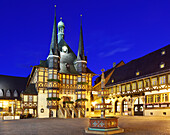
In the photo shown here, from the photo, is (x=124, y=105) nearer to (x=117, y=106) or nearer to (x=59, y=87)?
(x=117, y=106)

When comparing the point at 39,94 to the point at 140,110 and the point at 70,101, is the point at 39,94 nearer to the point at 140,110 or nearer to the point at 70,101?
the point at 70,101

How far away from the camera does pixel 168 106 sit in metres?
31.3

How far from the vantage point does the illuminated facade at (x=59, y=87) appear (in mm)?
41750

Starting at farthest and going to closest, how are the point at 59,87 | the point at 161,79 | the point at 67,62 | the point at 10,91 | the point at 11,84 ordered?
the point at 11,84 → the point at 10,91 → the point at 67,62 → the point at 59,87 → the point at 161,79

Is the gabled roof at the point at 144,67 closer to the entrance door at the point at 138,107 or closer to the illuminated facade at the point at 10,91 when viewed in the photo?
the entrance door at the point at 138,107

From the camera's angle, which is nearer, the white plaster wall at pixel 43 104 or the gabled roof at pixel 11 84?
the white plaster wall at pixel 43 104

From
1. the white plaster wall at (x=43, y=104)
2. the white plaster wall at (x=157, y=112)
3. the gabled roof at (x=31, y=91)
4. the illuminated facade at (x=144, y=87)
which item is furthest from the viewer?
the gabled roof at (x=31, y=91)

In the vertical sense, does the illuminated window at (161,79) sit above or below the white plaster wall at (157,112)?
above

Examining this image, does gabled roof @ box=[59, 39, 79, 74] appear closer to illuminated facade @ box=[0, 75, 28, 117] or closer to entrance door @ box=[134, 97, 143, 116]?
entrance door @ box=[134, 97, 143, 116]

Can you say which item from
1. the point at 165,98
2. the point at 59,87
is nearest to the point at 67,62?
the point at 59,87

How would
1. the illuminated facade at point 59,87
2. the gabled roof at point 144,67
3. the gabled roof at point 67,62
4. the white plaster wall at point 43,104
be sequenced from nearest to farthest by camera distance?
the gabled roof at point 144,67 → the white plaster wall at point 43,104 → the illuminated facade at point 59,87 → the gabled roof at point 67,62

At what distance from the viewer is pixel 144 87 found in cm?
3678

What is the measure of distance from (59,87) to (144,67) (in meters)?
18.2

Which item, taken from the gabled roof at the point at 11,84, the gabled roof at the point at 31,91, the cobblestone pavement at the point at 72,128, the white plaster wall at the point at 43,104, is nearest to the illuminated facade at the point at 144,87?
the cobblestone pavement at the point at 72,128
